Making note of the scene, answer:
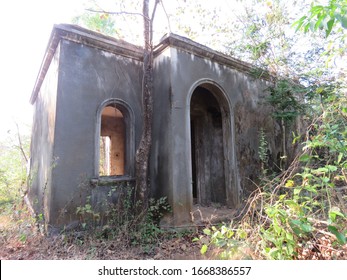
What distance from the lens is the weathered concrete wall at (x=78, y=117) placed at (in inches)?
194

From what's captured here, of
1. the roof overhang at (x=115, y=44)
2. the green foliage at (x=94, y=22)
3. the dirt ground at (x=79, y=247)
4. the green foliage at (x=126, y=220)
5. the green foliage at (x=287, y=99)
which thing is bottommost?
the dirt ground at (x=79, y=247)

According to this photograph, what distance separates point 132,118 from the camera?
604cm

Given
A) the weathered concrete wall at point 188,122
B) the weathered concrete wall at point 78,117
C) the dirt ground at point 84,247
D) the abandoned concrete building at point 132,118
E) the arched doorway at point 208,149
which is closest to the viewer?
the dirt ground at point 84,247

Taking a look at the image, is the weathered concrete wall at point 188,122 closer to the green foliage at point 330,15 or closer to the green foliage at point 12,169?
the green foliage at point 330,15

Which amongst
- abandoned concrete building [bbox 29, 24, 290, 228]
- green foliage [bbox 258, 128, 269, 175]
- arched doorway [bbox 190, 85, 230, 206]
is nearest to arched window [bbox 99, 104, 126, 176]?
abandoned concrete building [bbox 29, 24, 290, 228]

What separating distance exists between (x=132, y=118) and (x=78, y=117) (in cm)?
134

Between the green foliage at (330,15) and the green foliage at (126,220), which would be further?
the green foliage at (126,220)

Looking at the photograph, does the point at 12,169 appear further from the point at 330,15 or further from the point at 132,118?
the point at 330,15

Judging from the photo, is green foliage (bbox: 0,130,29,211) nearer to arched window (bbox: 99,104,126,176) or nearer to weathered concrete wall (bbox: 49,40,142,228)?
arched window (bbox: 99,104,126,176)

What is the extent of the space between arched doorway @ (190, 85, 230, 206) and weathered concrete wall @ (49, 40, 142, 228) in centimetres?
312

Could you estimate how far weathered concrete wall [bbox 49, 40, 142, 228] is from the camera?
16.1ft

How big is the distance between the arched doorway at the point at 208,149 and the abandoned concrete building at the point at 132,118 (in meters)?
0.08

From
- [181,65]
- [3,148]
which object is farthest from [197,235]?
[3,148]

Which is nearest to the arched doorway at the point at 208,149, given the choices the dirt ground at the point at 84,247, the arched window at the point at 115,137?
the dirt ground at the point at 84,247
